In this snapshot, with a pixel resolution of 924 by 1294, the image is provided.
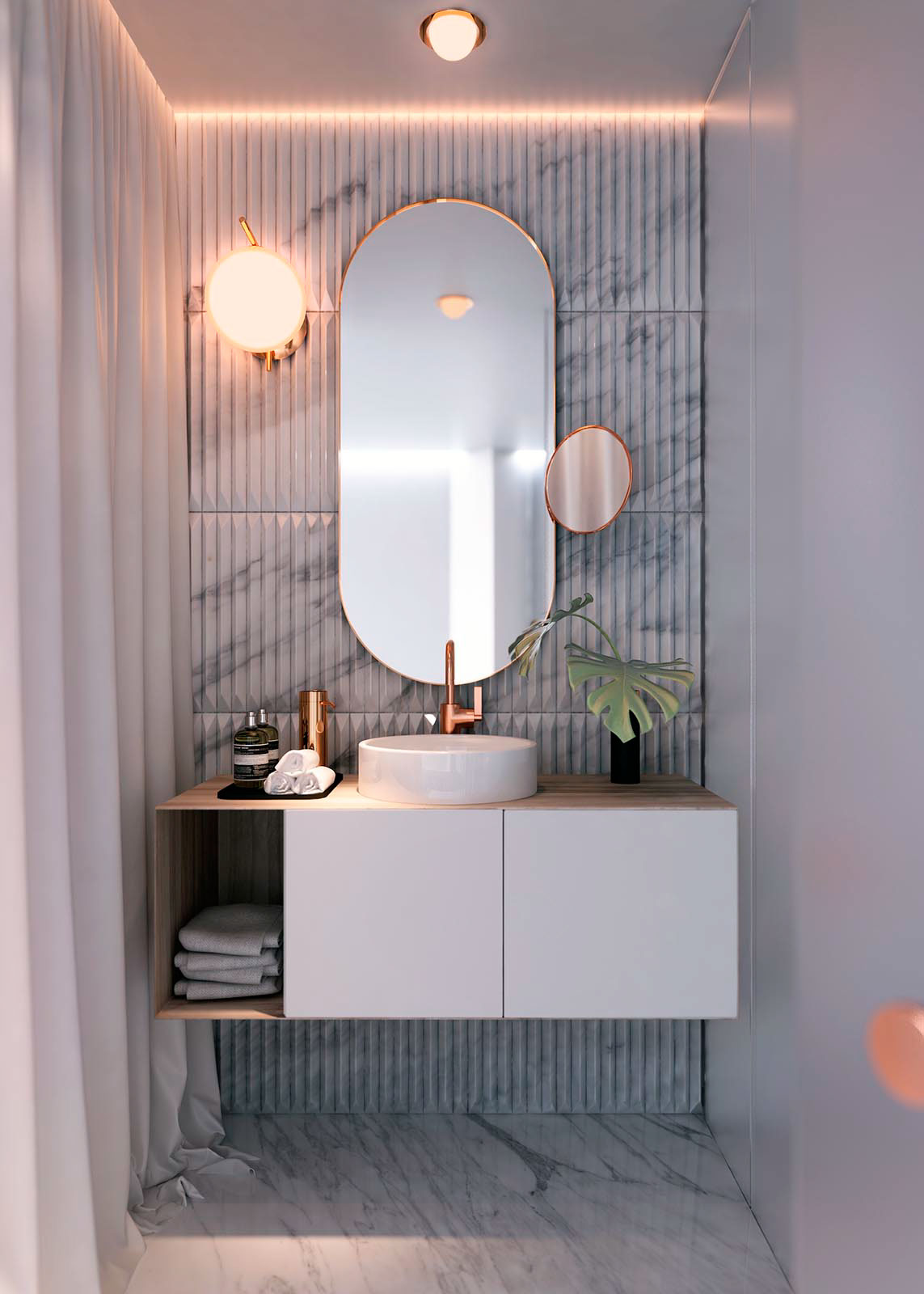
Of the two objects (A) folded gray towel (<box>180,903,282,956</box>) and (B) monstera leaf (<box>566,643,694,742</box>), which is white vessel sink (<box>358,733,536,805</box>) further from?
(A) folded gray towel (<box>180,903,282,956</box>)

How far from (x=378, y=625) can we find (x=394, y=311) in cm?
74

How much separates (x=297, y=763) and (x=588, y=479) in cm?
93

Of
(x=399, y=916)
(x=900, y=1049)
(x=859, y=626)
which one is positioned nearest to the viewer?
(x=900, y=1049)

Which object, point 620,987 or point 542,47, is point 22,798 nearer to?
point 620,987

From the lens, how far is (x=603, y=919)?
1.76 metres

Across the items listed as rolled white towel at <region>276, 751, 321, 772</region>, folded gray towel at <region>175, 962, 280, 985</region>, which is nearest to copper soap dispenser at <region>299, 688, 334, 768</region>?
rolled white towel at <region>276, 751, 321, 772</region>

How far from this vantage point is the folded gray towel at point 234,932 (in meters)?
1.85

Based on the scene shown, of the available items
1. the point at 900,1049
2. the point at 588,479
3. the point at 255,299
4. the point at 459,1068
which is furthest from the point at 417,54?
the point at 459,1068

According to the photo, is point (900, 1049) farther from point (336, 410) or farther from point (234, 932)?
point (336, 410)

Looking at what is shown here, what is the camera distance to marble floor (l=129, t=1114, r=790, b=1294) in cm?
169

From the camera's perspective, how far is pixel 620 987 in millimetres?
1760

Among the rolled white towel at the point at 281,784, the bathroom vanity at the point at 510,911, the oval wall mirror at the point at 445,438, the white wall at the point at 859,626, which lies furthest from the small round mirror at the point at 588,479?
the rolled white towel at the point at 281,784

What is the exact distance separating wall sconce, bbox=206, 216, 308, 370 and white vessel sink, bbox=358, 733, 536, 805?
0.99 m

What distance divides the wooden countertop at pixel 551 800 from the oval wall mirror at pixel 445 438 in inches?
15.4
